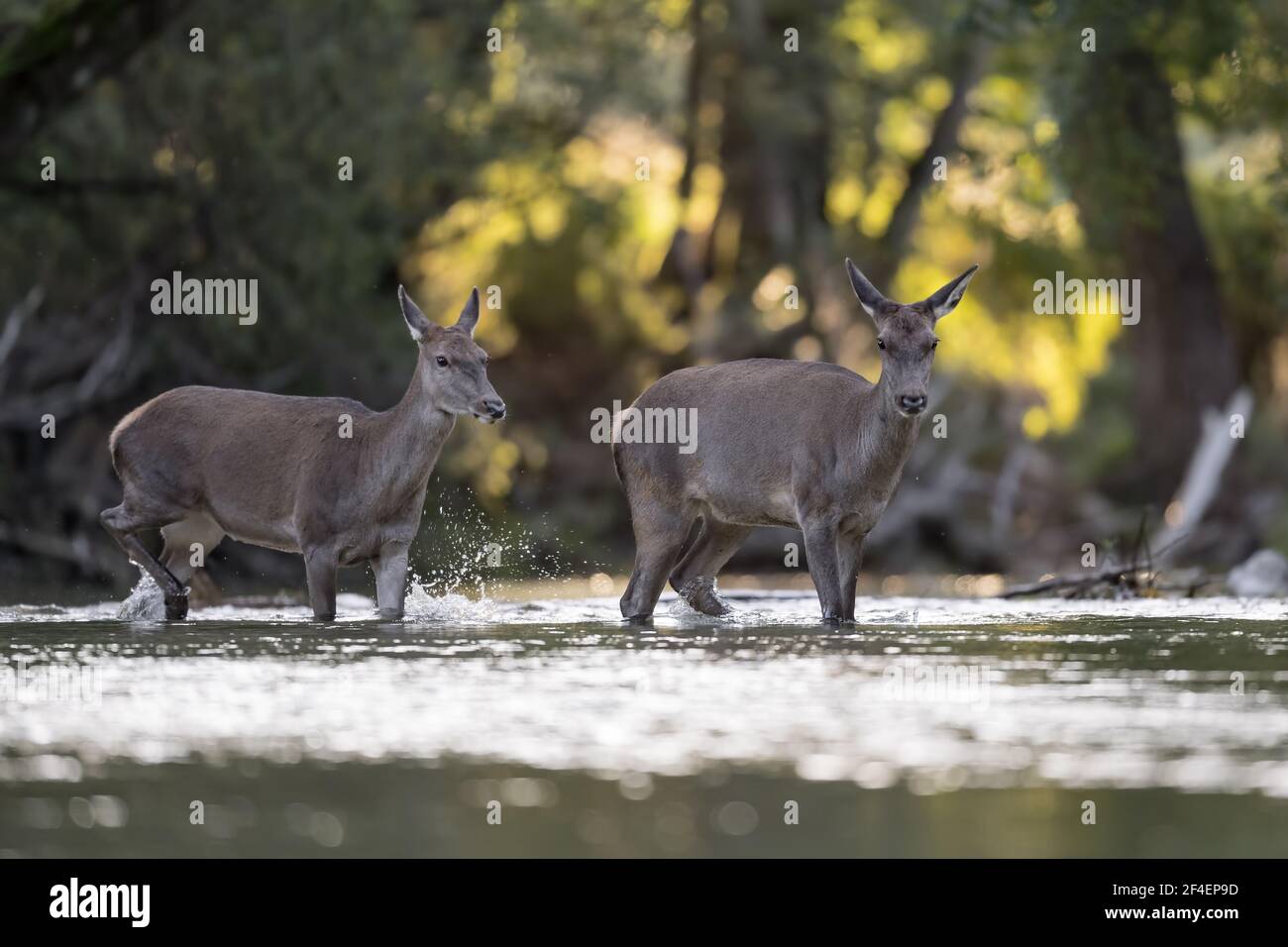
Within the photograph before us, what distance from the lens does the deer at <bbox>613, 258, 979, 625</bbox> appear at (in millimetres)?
14148

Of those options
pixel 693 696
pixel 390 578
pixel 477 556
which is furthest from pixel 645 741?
pixel 477 556

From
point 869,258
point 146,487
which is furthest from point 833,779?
point 869,258

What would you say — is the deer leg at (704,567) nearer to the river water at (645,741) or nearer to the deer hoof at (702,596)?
the deer hoof at (702,596)

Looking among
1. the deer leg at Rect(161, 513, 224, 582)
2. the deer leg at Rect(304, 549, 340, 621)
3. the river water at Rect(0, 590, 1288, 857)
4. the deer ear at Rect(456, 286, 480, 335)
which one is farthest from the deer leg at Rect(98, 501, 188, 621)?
the deer ear at Rect(456, 286, 480, 335)

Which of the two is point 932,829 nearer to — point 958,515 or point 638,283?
point 958,515

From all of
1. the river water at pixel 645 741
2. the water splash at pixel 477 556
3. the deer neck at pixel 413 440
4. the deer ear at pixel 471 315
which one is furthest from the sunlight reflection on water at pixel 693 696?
the water splash at pixel 477 556

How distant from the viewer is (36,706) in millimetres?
10219

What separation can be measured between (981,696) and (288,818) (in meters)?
3.98

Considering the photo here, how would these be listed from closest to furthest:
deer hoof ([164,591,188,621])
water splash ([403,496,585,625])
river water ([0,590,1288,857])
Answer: river water ([0,590,1288,857]) → deer hoof ([164,591,188,621]) → water splash ([403,496,585,625])

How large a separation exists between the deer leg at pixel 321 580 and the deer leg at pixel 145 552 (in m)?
0.97

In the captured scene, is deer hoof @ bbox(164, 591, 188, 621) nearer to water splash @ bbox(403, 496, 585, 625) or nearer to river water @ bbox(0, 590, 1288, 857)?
river water @ bbox(0, 590, 1288, 857)

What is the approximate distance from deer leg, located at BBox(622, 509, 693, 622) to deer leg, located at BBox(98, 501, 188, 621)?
2992 millimetres

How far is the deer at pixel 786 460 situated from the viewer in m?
14.1

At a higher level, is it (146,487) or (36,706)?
(146,487)
